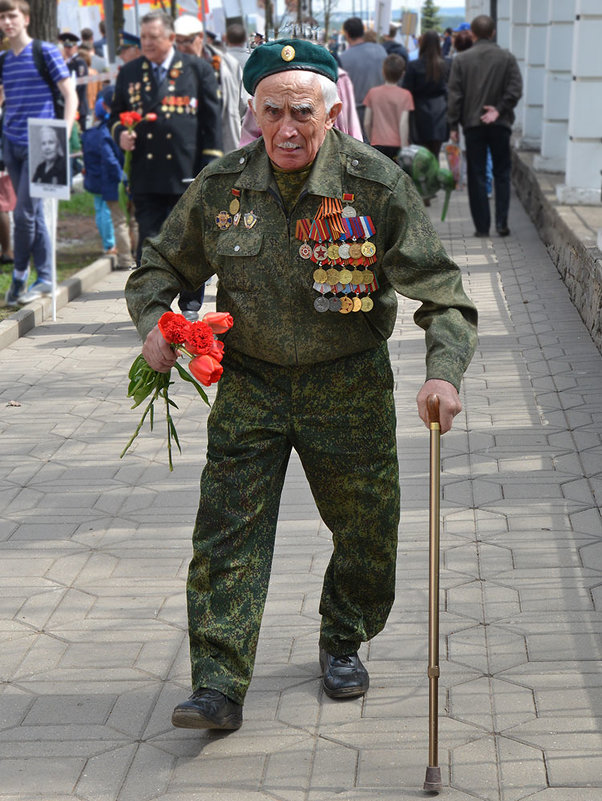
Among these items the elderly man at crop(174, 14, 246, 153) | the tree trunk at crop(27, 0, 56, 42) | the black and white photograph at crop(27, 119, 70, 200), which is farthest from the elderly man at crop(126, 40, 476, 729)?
the tree trunk at crop(27, 0, 56, 42)

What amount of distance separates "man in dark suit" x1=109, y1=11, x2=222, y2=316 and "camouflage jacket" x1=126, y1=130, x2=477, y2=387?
566 centimetres

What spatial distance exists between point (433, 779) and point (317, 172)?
5.26 ft

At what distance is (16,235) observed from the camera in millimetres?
10328

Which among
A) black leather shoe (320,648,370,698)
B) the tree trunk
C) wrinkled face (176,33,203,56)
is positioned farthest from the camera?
the tree trunk

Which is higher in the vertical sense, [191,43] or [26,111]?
[191,43]

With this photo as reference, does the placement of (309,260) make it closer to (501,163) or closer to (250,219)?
(250,219)

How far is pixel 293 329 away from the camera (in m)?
3.68

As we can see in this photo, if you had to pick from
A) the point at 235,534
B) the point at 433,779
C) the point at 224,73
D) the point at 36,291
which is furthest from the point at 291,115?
the point at 224,73

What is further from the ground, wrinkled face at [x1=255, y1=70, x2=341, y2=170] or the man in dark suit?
wrinkled face at [x1=255, y1=70, x2=341, y2=170]

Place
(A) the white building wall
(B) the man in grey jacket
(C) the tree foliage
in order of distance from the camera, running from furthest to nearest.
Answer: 1. (C) the tree foliage
2. (B) the man in grey jacket
3. (A) the white building wall

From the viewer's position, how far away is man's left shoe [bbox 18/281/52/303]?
1056cm

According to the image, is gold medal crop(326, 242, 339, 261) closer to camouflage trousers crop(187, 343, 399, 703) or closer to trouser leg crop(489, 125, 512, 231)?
camouflage trousers crop(187, 343, 399, 703)

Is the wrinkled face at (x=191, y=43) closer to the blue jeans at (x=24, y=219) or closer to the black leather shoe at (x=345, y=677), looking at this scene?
the blue jeans at (x=24, y=219)

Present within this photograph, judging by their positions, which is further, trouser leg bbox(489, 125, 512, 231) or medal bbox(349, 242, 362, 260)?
trouser leg bbox(489, 125, 512, 231)
